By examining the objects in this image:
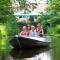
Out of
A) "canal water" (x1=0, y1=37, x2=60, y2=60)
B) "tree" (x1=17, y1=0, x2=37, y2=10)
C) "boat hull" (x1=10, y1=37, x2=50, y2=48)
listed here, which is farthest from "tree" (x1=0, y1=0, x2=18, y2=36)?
"tree" (x1=17, y1=0, x2=37, y2=10)

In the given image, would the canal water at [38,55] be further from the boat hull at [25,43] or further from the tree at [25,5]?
the tree at [25,5]

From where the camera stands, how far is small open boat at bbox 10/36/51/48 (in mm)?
10391

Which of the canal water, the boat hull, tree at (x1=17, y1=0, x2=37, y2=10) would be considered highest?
the canal water

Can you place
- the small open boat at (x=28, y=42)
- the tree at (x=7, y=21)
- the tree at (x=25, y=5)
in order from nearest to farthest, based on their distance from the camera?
1. the tree at (x=7, y=21)
2. the small open boat at (x=28, y=42)
3. the tree at (x=25, y=5)

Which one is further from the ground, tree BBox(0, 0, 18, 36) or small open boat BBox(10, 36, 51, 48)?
tree BBox(0, 0, 18, 36)

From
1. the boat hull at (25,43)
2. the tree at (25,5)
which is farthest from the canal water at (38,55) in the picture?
the tree at (25,5)

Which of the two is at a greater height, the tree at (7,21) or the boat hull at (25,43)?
the tree at (7,21)

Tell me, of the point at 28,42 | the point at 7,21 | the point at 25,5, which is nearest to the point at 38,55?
the point at 7,21

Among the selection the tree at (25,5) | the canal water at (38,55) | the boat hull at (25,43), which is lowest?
the tree at (25,5)

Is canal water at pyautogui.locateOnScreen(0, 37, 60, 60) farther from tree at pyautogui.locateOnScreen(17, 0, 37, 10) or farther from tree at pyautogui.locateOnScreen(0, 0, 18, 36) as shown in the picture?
tree at pyautogui.locateOnScreen(17, 0, 37, 10)

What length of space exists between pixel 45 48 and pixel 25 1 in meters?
7.64

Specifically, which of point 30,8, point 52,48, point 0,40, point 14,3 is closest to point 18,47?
point 52,48

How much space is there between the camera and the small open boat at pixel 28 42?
34.1 ft

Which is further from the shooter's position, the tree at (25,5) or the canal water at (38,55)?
the tree at (25,5)
